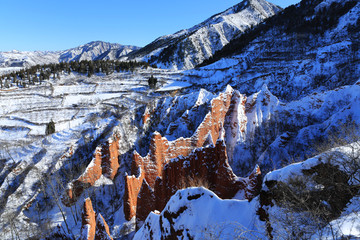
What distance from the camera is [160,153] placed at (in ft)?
114

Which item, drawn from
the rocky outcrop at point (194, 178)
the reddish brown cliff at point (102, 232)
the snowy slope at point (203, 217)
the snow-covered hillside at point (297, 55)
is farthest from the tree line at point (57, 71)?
the snowy slope at point (203, 217)

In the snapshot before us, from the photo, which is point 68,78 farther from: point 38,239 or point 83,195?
point 38,239

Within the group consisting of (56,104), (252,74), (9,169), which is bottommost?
(9,169)

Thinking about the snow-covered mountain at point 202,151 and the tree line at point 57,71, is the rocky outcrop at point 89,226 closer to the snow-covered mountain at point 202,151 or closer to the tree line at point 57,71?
the snow-covered mountain at point 202,151

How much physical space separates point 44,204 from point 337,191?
41286mm

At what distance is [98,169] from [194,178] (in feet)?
68.6

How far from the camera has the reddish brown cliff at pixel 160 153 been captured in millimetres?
29609

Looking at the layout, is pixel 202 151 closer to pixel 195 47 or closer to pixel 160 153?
pixel 160 153

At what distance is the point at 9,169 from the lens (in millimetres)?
43750

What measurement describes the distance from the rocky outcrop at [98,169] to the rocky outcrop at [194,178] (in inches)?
572

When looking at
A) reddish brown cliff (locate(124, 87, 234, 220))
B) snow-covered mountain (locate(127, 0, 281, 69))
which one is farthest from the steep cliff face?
snow-covered mountain (locate(127, 0, 281, 69))

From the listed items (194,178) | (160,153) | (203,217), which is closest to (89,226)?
(194,178)

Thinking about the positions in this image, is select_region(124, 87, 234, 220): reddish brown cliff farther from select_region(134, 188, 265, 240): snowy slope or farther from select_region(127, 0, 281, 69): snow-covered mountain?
select_region(127, 0, 281, 69): snow-covered mountain

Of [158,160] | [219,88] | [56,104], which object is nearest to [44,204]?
[158,160]
